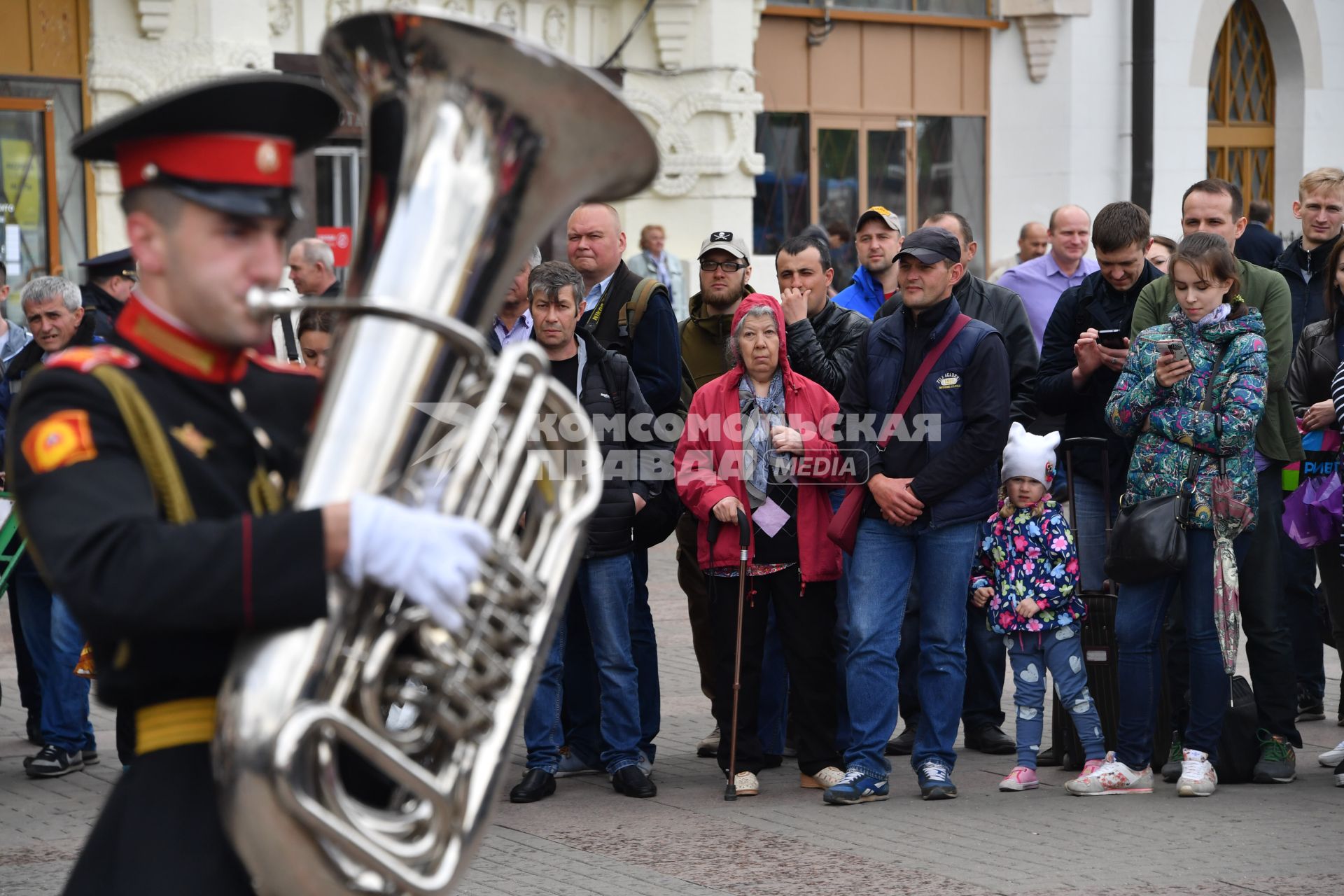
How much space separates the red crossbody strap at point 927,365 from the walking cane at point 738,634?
2.02 feet

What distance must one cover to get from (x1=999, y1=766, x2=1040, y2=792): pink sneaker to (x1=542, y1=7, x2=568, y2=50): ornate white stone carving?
1024 cm

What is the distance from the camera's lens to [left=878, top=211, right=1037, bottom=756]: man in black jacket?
7062 millimetres

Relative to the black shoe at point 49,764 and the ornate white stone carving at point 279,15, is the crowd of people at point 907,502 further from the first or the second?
the ornate white stone carving at point 279,15

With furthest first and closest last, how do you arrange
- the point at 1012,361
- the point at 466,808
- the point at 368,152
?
the point at 1012,361, the point at 368,152, the point at 466,808

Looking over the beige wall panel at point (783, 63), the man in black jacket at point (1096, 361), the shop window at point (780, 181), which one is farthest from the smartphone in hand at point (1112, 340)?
the beige wall panel at point (783, 63)

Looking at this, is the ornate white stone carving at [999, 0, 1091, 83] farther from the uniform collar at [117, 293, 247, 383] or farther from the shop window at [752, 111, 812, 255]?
→ the uniform collar at [117, 293, 247, 383]

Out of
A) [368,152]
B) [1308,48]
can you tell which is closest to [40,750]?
[368,152]

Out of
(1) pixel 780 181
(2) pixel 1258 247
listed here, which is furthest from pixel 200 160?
(1) pixel 780 181

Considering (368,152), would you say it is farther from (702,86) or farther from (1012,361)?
(702,86)

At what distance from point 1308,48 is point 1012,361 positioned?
16.6 meters

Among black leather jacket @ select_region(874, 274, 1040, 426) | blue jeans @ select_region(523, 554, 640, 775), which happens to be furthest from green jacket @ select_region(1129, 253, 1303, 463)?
blue jeans @ select_region(523, 554, 640, 775)

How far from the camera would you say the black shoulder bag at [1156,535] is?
594 centimetres

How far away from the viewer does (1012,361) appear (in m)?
7.07

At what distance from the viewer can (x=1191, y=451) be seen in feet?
20.0
